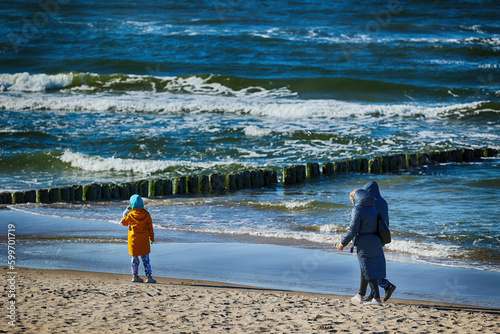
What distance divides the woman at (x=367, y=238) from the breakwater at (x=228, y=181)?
712 cm

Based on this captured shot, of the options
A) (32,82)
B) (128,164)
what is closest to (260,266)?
(128,164)

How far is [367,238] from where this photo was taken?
6816 mm

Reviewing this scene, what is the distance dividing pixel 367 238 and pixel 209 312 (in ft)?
6.16

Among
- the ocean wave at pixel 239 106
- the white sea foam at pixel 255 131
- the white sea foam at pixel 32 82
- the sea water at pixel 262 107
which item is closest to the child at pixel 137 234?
the sea water at pixel 262 107

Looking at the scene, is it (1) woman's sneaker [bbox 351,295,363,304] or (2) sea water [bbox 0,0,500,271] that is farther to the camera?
(2) sea water [bbox 0,0,500,271]

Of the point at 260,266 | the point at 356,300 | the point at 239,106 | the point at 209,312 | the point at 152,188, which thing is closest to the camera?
the point at 209,312

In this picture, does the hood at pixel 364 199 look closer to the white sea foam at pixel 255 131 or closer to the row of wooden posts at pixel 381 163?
the row of wooden posts at pixel 381 163

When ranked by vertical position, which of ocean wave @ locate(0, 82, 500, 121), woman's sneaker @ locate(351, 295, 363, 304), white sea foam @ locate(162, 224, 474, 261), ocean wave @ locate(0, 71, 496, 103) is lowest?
woman's sneaker @ locate(351, 295, 363, 304)

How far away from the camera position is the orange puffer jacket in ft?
25.5

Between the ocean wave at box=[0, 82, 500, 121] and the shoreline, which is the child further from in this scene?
the ocean wave at box=[0, 82, 500, 121]

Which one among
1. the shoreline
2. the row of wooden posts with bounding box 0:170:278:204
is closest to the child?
the shoreline

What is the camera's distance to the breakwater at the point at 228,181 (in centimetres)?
1289

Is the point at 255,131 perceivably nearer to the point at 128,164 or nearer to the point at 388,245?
the point at 128,164

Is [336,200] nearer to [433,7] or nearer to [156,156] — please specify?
[156,156]
